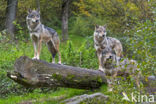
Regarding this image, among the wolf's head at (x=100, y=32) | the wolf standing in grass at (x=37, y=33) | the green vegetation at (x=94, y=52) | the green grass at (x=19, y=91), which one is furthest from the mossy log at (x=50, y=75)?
the wolf's head at (x=100, y=32)

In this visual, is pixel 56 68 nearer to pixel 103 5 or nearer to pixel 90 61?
pixel 90 61

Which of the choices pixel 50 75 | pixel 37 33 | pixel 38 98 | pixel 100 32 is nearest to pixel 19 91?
pixel 38 98

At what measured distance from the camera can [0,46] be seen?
10930 mm

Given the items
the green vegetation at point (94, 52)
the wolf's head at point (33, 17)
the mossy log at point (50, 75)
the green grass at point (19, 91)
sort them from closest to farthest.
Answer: the green vegetation at point (94, 52) < the mossy log at point (50, 75) < the wolf's head at point (33, 17) < the green grass at point (19, 91)

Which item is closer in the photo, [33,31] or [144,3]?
[33,31]

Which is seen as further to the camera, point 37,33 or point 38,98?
point 38,98

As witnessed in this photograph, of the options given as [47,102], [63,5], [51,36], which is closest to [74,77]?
[47,102]

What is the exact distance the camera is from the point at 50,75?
22.6 feet

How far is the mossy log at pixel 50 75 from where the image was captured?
643 centimetres

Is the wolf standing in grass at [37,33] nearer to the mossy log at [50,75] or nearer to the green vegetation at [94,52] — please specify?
the mossy log at [50,75]

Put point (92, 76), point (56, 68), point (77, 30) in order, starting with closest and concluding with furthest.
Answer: point (56, 68), point (92, 76), point (77, 30)

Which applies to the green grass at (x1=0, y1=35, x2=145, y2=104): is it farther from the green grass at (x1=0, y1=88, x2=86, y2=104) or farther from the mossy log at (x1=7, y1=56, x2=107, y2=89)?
the mossy log at (x1=7, y1=56, x2=107, y2=89)

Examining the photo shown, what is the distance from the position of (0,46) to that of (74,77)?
200 inches

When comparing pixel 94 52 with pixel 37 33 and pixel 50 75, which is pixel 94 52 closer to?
pixel 37 33
